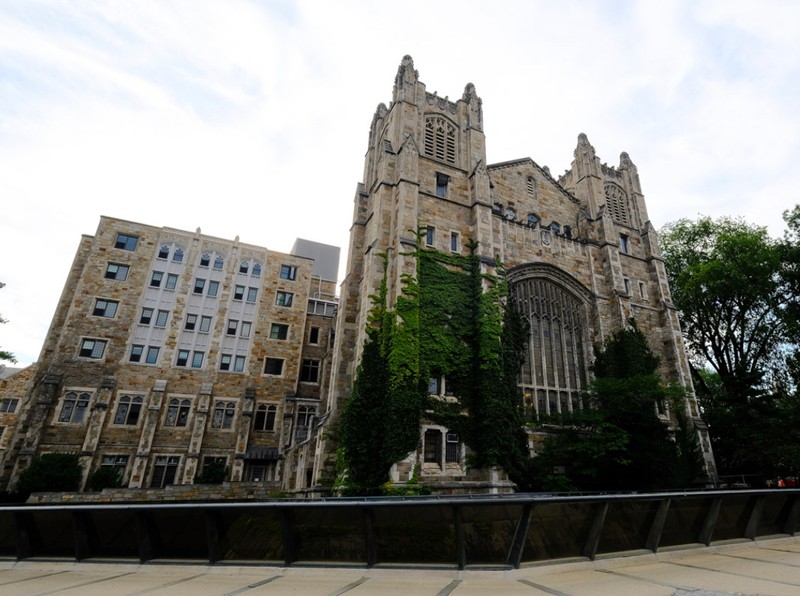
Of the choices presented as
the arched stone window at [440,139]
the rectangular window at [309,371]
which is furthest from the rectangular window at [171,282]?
the arched stone window at [440,139]

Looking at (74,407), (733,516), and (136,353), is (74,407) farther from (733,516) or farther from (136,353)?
(733,516)

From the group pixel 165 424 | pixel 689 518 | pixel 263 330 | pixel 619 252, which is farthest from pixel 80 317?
pixel 619 252

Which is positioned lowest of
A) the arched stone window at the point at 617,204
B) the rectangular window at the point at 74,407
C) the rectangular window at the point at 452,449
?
the rectangular window at the point at 452,449

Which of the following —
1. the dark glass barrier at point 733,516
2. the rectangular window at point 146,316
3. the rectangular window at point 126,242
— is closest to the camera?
the dark glass barrier at point 733,516

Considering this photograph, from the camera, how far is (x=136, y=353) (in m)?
28.0

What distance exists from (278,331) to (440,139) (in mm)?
18786

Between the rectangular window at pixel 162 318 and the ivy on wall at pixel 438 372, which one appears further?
the rectangular window at pixel 162 318

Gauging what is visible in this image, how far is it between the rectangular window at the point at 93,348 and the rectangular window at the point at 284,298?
11821 mm

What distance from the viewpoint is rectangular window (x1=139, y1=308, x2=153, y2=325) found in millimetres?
28950

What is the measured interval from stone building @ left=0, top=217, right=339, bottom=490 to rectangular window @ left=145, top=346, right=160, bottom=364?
0.09m

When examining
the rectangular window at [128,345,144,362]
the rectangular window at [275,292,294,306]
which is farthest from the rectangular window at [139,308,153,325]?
the rectangular window at [275,292,294,306]

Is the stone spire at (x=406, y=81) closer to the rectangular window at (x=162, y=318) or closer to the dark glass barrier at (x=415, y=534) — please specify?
the rectangular window at (x=162, y=318)

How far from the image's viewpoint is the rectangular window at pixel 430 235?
21.7 m

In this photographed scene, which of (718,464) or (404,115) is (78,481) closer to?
(404,115)
